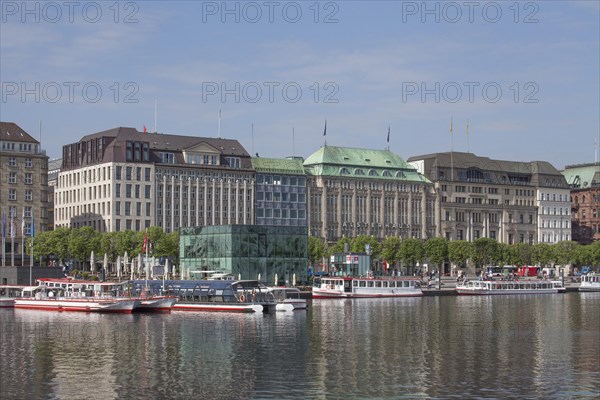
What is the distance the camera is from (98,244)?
176375 mm

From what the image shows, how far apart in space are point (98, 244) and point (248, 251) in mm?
38994

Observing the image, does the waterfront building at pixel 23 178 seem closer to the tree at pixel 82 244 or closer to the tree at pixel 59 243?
the tree at pixel 59 243

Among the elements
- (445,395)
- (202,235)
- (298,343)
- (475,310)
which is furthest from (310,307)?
(445,395)

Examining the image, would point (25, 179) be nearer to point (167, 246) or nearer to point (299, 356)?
point (167, 246)

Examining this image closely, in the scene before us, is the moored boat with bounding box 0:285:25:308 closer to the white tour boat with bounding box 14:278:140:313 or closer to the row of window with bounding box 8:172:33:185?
the white tour boat with bounding box 14:278:140:313

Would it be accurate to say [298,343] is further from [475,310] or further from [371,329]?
[475,310]

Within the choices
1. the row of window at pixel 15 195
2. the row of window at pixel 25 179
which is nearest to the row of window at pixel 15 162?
the row of window at pixel 25 179

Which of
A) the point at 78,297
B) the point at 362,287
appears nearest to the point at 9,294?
the point at 78,297

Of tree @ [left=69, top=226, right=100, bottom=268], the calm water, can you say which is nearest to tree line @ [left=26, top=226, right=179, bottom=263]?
tree @ [left=69, top=226, right=100, bottom=268]

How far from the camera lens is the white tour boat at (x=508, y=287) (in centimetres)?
17025

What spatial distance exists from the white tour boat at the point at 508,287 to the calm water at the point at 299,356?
5698cm

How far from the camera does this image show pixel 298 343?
7962 cm

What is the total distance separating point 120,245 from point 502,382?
12230cm

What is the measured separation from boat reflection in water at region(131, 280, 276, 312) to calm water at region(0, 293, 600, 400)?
14.2 feet
